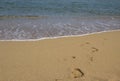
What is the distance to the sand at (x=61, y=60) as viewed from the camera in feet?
11.7

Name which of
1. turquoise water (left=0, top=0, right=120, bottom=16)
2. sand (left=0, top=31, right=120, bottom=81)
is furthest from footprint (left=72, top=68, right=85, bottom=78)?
turquoise water (left=0, top=0, right=120, bottom=16)

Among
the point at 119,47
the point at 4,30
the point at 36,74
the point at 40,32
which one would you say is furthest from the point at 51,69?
the point at 4,30

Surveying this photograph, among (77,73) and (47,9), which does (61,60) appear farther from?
(47,9)

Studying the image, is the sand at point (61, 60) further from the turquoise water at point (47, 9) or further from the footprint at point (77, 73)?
the turquoise water at point (47, 9)

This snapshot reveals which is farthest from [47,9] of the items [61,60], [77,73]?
[77,73]

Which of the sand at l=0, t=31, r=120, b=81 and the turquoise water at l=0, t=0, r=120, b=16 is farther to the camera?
the turquoise water at l=0, t=0, r=120, b=16

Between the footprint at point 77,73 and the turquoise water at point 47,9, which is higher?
the footprint at point 77,73

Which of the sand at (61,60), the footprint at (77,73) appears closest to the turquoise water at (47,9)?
the sand at (61,60)

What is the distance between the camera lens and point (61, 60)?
421 cm

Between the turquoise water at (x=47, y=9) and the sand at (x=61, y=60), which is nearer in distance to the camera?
the sand at (x=61, y=60)

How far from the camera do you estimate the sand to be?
140 inches

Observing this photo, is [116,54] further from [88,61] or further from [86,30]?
[86,30]

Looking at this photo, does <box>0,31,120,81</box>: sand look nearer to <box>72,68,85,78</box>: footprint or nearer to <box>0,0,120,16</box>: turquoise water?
<box>72,68,85,78</box>: footprint

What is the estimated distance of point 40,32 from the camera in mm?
6613
